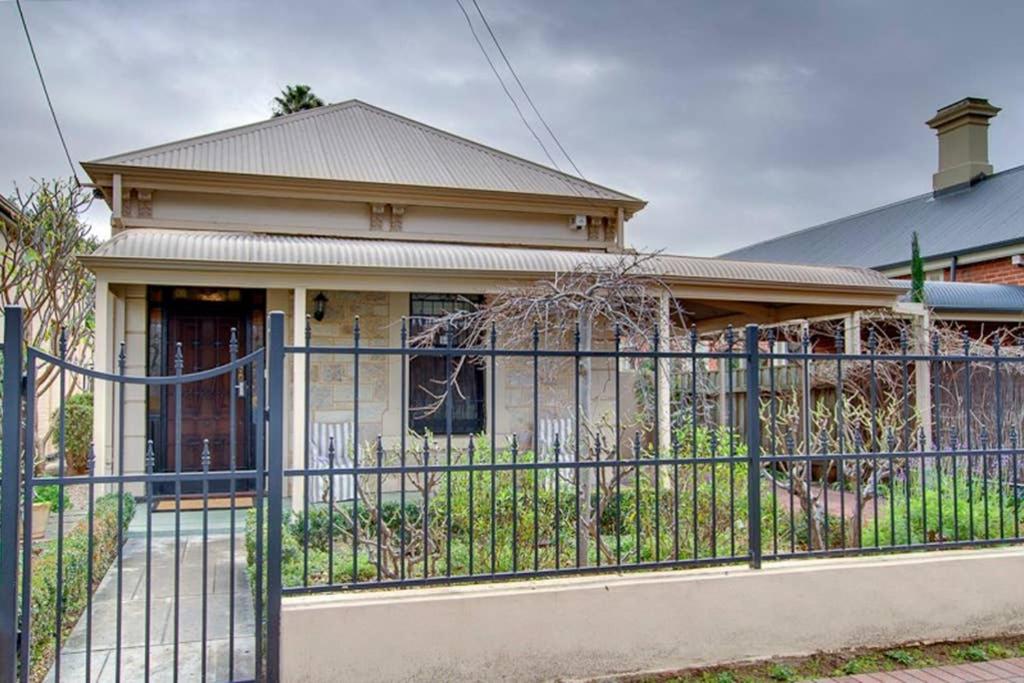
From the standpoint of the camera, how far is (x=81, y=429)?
11.2m

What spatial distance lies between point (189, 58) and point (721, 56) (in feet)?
26.4

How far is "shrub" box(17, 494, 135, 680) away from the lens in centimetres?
391

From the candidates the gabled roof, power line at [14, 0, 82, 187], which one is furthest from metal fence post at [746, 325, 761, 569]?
power line at [14, 0, 82, 187]

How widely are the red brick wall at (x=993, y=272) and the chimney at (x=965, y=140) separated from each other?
13.3 ft

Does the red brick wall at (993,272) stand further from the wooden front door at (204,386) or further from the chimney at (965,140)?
the wooden front door at (204,386)

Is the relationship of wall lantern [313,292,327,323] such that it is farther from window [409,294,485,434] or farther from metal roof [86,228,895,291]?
window [409,294,485,434]

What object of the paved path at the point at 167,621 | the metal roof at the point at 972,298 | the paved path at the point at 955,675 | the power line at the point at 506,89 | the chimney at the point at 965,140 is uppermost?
the chimney at the point at 965,140

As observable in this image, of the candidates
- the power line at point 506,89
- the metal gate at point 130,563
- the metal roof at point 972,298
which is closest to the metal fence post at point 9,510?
the metal gate at point 130,563

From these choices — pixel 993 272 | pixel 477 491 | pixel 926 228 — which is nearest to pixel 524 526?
pixel 477 491

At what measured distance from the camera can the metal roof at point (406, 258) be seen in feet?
23.5

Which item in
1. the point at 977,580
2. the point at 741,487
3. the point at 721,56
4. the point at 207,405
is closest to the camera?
the point at 977,580

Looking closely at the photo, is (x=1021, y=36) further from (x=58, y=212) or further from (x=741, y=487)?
(x=58, y=212)

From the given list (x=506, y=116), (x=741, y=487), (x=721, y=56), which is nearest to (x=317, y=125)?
(x=506, y=116)

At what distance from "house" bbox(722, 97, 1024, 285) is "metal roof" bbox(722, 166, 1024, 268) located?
0.02 metres
